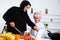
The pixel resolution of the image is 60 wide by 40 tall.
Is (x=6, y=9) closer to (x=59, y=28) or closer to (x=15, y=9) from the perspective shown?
(x=15, y=9)

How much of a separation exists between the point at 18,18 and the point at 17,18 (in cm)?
1

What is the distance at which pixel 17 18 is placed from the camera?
1.87 meters

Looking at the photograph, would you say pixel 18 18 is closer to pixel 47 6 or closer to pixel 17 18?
pixel 17 18

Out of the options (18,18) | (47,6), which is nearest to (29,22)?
(18,18)

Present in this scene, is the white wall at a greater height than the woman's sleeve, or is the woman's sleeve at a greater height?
the white wall

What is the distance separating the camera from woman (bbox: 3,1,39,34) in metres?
1.83

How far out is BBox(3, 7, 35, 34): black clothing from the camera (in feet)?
5.99

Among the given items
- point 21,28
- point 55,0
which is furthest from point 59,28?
point 21,28

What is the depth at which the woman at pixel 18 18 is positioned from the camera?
183cm

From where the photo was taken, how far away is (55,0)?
1980mm

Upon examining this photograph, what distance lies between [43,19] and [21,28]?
1.06 ft

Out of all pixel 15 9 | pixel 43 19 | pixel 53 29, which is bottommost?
pixel 53 29

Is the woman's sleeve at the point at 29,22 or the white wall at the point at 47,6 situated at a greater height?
the white wall at the point at 47,6

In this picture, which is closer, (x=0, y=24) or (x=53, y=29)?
(x=0, y=24)
